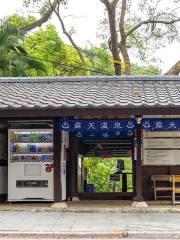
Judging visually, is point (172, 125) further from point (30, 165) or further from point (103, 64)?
point (103, 64)

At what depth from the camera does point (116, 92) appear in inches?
650

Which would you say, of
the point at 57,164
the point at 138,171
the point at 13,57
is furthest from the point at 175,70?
the point at 57,164

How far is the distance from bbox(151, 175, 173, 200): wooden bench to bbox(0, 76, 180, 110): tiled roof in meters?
2.76

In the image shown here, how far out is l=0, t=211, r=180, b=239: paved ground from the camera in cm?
1112

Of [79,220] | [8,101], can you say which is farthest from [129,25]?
[79,220]

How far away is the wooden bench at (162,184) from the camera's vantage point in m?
16.6

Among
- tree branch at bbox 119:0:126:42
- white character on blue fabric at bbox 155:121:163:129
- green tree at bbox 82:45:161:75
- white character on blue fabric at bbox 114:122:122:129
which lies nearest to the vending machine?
white character on blue fabric at bbox 114:122:122:129

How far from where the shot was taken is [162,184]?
17359 mm

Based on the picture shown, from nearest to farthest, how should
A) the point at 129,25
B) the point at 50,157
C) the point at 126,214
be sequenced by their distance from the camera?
the point at 126,214, the point at 50,157, the point at 129,25

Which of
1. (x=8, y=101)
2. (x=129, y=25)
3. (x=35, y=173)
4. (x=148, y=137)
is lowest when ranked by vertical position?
(x=35, y=173)

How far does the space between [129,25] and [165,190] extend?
21.4 metres

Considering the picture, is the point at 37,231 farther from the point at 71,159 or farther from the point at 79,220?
the point at 71,159

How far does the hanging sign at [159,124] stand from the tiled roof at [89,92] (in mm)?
724

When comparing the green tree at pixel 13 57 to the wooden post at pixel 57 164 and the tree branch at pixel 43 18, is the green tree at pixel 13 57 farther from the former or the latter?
the wooden post at pixel 57 164
